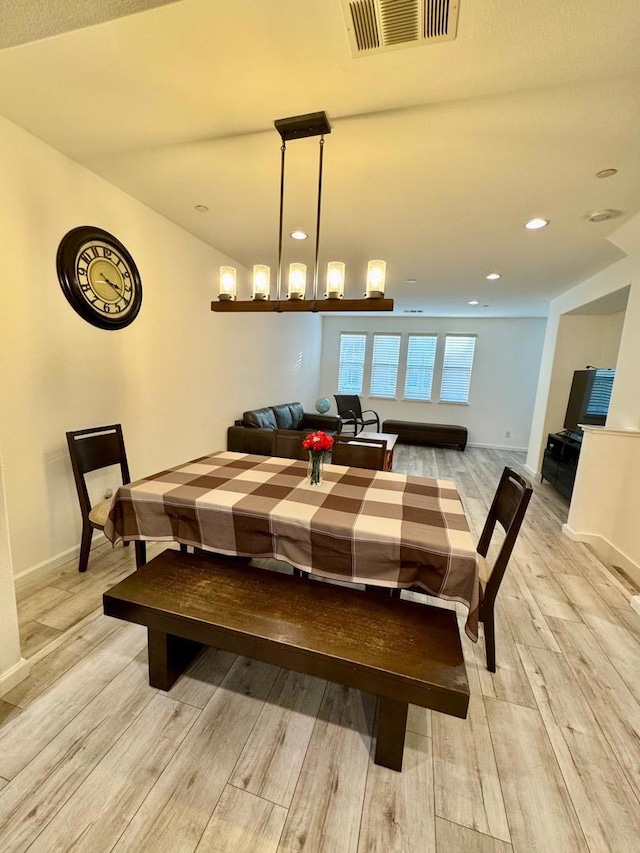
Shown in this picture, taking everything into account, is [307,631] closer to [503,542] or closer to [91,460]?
[503,542]

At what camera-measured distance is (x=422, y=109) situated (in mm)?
1544

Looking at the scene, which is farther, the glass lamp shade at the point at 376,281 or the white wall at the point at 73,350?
the white wall at the point at 73,350

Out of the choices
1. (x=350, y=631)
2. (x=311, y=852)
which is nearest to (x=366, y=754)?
(x=311, y=852)

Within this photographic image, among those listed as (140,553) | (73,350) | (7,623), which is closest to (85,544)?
(140,553)

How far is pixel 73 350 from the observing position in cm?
218

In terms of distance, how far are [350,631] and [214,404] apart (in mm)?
2983

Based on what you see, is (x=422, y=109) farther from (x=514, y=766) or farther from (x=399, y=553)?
(x=514, y=766)

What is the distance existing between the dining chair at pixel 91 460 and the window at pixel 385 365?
233 inches

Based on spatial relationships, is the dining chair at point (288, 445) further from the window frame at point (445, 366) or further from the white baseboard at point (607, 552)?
the window frame at point (445, 366)

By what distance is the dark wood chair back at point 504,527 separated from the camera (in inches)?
56.9

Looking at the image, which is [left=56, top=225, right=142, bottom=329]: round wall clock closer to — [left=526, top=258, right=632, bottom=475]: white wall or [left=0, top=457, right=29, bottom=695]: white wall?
[left=0, top=457, right=29, bottom=695]: white wall

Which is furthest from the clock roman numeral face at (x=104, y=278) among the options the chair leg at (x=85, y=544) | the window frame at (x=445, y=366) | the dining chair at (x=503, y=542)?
the window frame at (x=445, y=366)

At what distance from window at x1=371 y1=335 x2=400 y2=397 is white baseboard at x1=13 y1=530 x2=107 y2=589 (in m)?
6.14

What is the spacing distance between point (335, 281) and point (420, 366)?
5875 mm
